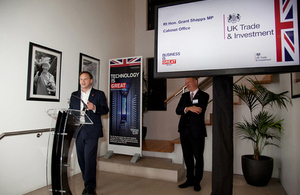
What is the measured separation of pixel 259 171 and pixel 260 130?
1.97 feet

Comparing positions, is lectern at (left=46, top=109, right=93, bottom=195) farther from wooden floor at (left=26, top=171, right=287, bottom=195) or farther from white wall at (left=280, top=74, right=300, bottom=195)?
white wall at (left=280, top=74, right=300, bottom=195)

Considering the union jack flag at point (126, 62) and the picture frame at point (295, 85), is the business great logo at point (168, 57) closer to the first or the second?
the picture frame at point (295, 85)

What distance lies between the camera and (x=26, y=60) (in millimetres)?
2652

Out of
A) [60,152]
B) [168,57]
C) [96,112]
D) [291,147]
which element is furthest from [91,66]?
[291,147]

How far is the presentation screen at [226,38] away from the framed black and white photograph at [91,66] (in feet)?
9.19

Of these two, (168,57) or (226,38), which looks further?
(168,57)

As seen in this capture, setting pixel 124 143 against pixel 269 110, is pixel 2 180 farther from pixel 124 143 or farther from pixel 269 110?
pixel 269 110

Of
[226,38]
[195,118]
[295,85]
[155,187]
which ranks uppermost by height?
[226,38]

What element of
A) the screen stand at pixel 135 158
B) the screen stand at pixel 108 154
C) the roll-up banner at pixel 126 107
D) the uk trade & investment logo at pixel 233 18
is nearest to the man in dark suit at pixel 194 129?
the screen stand at pixel 135 158

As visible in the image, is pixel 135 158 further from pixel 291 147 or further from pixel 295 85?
pixel 295 85

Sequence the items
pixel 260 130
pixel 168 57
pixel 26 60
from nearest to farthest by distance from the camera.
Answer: pixel 168 57
pixel 26 60
pixel 260 130

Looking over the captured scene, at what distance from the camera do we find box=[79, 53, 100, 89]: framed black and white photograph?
12.0 feet

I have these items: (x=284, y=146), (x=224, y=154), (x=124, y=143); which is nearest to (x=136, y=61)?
(x=124, y=143)

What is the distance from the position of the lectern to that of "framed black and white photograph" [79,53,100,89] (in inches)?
92.5
